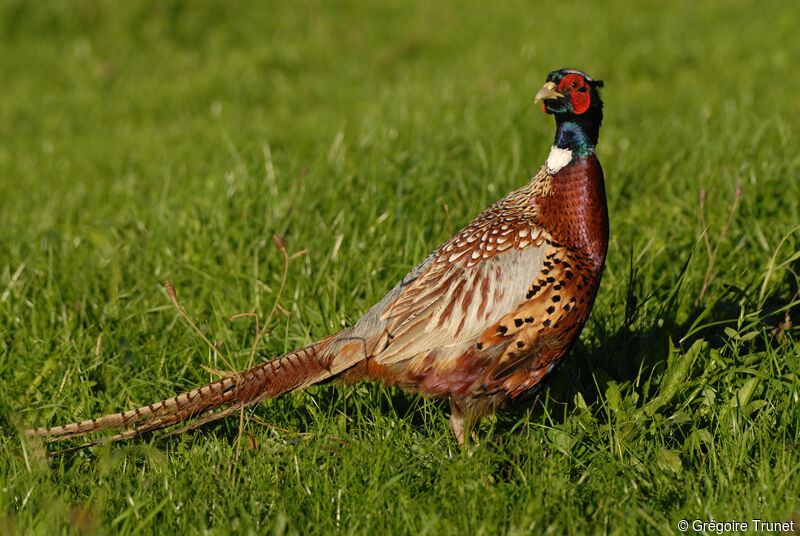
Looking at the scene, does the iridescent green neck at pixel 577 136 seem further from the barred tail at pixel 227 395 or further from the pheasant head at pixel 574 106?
the barred tail at pixel 227 395

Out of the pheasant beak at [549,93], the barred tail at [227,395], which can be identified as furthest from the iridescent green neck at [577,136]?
the barred tail at [227,395]

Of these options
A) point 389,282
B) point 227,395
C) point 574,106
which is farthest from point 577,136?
point 227,395

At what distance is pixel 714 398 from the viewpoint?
3.06 m

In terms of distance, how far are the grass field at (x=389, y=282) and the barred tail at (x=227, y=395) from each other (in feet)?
0.43

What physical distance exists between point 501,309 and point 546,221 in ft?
1.28

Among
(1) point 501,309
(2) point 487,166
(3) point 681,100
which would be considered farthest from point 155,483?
(3) point 681,100

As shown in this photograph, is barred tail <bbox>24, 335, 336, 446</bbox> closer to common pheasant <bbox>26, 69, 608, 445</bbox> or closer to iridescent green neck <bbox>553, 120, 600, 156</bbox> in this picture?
common pheasant <bbox>26, 69, 608, 445</bbox>

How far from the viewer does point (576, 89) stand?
10.0 feet

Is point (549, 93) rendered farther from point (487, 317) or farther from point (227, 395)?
point (227, 395)

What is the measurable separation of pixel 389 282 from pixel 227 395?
4.08ft

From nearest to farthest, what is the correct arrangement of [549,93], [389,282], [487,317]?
[487,317]
[549,93]
[389,282]

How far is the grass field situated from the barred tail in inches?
5.1

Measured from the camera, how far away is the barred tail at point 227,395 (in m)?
2.90

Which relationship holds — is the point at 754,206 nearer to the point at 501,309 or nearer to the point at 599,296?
the point at 599,296
